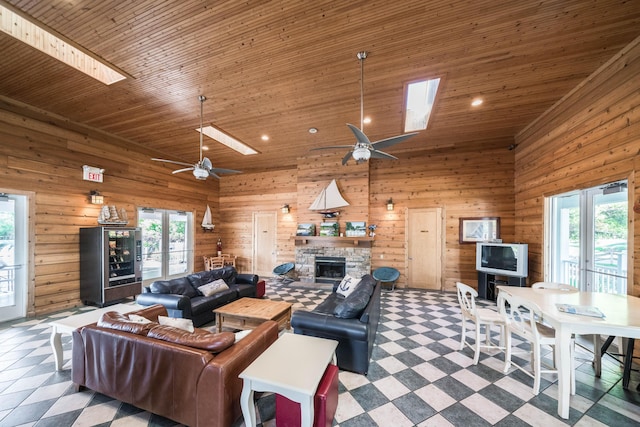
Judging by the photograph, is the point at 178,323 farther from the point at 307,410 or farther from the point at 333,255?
the point at 333,255

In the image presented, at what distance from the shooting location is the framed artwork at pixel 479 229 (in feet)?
18.7

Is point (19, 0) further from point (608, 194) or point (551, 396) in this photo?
point (608, 194)

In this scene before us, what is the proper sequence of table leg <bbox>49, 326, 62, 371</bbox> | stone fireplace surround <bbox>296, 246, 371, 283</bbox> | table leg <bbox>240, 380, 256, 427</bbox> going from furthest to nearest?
stone fireplace surround <bbox>296, 246, 371, 283</bbox>, table leg <bbox>49, 326, 62, 371</bbox>, table leg <bbox>240, 380, 256, 427</bbox>

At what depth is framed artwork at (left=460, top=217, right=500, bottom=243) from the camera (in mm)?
5706

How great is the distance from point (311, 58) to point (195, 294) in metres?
3.94

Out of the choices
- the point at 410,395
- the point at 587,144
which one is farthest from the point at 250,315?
the point at 587,144

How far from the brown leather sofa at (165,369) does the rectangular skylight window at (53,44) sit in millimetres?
3054

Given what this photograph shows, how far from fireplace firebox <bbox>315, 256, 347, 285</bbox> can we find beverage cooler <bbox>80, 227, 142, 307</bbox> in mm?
4129

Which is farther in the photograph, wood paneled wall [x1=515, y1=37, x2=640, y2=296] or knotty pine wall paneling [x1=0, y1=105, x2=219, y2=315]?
knotty pine wall paneling [x1=0, y1=105, x2=219, y2=315]

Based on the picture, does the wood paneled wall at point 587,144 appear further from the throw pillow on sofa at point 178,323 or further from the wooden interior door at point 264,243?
the wooden interior door at point 264,243

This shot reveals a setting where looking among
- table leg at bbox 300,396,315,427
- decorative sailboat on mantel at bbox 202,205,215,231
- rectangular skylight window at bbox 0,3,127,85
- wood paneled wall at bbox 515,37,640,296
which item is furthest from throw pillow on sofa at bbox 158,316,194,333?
decorative sailboat on mantel at bbox 202,205,215,231

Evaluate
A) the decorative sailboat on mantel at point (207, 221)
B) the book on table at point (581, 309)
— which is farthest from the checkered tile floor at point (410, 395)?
the decorative sailboat on mantel at point (207, 221)

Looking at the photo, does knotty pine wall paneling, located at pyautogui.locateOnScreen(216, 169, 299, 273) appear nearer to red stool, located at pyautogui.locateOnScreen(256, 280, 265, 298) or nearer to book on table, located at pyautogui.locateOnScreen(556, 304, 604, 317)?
red stool, located at pyautogui.locateOnScreen(256, 280, 265, 298)

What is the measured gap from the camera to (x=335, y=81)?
3314 mm
